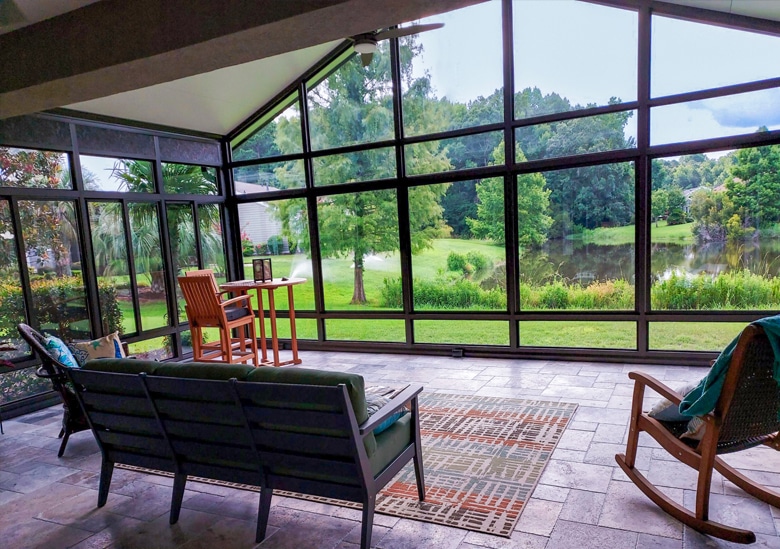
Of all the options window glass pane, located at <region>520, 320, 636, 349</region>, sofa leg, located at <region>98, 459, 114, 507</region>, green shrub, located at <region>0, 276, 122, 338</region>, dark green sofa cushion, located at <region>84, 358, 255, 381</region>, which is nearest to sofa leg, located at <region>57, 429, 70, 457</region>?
sofa leg, located at <region>98, 459, 114, 507</region>

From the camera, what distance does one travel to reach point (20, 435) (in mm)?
4234

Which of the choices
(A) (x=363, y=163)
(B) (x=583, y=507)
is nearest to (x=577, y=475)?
(B) (x=583, y=507)

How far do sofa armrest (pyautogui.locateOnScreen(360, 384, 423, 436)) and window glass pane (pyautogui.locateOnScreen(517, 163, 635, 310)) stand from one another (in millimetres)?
3352

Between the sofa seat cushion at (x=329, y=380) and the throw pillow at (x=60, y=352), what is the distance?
2.27 metres

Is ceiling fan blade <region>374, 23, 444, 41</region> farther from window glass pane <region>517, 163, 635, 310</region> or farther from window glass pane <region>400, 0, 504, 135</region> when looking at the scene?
window glass pane <region>517, 163, 635, 310</region>

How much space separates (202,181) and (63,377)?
12.0 feet

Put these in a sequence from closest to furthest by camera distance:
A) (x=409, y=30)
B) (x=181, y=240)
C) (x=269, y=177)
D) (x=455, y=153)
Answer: (x=409, y=30), (x=455, y=153), (x=181, y=240), (x=269, y=177)

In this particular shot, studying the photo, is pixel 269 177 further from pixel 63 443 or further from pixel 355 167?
pixel 63 443

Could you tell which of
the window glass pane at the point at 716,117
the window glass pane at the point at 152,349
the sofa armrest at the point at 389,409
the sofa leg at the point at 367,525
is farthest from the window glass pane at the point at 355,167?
the sofa leg at the point at 367,525

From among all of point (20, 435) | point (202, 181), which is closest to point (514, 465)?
point (20, 435)

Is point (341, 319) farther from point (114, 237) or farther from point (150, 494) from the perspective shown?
point (150, 494)

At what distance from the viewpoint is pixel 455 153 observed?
19.3ft

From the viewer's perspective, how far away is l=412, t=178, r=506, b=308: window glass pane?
19.1 feet

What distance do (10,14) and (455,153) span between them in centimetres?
418
